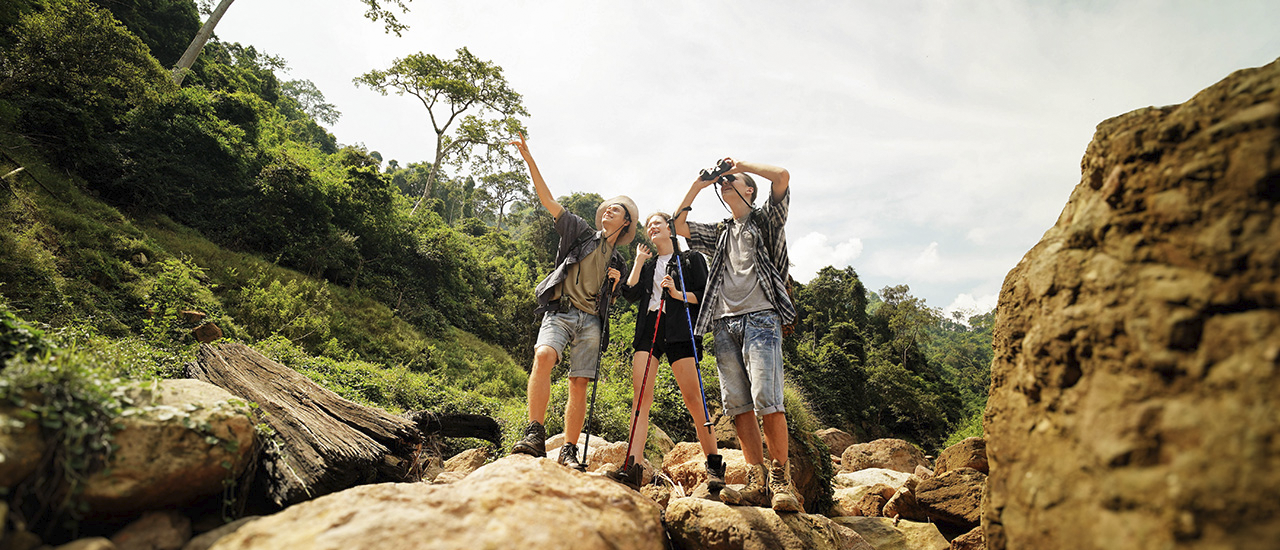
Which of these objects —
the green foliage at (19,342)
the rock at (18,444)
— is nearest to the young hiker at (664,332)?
the rock at (18,444)

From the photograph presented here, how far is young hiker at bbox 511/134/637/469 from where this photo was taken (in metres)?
3.30

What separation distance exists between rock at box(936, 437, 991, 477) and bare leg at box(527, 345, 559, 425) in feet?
16.5

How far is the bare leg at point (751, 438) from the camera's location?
316 centimetres

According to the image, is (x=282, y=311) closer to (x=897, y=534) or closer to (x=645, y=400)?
(x=645, y=400)

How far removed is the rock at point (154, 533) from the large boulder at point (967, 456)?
21.7 ft

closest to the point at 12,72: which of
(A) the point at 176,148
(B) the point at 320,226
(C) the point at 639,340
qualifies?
(A) the point at 176,148

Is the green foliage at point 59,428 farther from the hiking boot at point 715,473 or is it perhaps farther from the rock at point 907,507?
the rock at point 907,507

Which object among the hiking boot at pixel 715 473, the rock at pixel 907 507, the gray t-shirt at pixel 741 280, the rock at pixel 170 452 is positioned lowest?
the rock at pixel 170 452

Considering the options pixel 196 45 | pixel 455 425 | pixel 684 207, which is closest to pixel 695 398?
pixel 684 207

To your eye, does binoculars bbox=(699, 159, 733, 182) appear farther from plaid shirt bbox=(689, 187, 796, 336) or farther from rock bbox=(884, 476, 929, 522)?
rock bbox=(884, 476, 929, 522)

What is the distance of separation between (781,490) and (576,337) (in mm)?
1782

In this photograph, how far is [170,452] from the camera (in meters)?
1.90

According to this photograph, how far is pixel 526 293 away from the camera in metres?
A: 26.6

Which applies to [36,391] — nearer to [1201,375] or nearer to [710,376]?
[1201,375]
